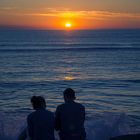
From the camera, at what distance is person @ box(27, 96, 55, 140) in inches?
259

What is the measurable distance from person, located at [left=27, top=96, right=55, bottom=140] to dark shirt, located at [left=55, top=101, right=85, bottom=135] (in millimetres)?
294

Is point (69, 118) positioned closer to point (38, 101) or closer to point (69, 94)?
point (69, 94)

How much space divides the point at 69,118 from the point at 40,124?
0.59m

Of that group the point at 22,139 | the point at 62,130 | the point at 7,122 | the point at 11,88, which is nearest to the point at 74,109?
the point at 62,130

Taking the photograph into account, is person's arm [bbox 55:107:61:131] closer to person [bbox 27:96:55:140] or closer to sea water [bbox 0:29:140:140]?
person [bbox 27:96:55:140]

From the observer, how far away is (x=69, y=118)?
6.98 m

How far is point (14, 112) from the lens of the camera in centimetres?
1741

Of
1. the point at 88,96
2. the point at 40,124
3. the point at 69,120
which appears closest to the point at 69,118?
the point at 69,120

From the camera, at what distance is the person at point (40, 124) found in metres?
6.58

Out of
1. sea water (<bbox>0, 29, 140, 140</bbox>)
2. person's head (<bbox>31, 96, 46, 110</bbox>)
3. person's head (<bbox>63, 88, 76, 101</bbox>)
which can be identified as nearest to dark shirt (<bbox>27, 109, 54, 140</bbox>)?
person's head (<bbox>31, 96, 46, 110</bbox>)

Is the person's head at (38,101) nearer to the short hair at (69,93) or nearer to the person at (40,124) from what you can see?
the person at (40,124)

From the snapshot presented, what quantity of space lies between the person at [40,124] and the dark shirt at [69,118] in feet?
0.97

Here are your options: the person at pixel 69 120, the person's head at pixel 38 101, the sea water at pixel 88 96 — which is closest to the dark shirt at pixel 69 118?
the person at pixel 69 120

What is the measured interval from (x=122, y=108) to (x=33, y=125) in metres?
11.9
